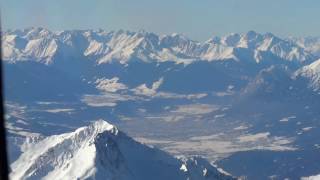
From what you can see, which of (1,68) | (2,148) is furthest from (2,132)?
(1,68)

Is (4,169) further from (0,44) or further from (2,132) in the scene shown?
(0,44)

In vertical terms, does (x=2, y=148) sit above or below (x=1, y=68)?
below

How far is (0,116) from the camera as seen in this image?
6.43 metres

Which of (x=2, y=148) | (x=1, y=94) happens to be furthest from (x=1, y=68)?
(x=2, y=148)

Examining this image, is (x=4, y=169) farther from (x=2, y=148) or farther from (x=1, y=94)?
(x=1, y=94)

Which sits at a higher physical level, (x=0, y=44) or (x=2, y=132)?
(x=0, y=44)

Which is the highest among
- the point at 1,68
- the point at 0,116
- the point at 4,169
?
the point at 1,68

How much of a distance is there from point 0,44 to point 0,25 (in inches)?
10.5

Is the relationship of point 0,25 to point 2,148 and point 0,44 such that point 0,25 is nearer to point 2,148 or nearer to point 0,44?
point 0,44

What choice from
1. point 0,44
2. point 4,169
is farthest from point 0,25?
point 4,169

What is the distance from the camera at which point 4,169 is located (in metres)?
6.48

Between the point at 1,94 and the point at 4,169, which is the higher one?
the point at 1,94

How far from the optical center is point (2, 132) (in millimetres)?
6457

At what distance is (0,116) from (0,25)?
758mm
